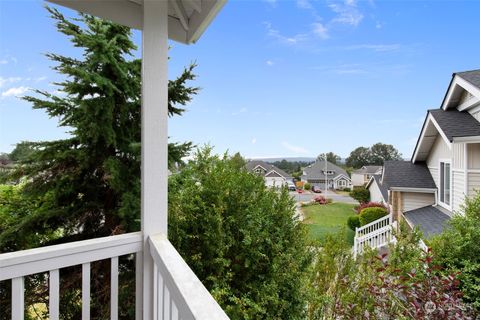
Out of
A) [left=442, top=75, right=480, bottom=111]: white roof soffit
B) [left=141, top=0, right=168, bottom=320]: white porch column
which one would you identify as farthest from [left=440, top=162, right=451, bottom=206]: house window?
[left=141, top=0, right=168, bottom=320]: white porch column

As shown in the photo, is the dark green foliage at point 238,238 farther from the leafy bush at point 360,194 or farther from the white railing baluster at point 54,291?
the leafy bush at point 360,194

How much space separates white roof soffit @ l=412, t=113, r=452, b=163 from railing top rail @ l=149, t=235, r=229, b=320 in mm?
7091

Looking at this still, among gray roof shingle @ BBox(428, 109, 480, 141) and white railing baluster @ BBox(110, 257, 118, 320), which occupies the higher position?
gray roof shingle @ BBox(428, 109, 480, 141)

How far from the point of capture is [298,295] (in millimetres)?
2375

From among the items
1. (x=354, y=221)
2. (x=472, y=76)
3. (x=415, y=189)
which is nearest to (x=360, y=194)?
(x=354, y=221)

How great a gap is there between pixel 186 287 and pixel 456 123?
23.0 feet

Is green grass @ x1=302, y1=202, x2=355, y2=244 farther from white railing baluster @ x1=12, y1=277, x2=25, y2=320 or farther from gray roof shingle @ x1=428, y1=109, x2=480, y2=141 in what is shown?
white railing baluster @ x1=12, y1=277, x2=25, y2=320

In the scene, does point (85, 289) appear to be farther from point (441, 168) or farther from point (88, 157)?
point (441, 168)

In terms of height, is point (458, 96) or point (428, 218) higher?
point (458, 96)

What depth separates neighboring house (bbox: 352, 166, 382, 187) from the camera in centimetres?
895

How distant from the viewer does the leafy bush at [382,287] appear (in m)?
2.23

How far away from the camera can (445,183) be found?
6.68 meters

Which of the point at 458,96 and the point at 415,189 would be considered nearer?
the point at 458,96

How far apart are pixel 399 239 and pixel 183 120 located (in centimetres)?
286
